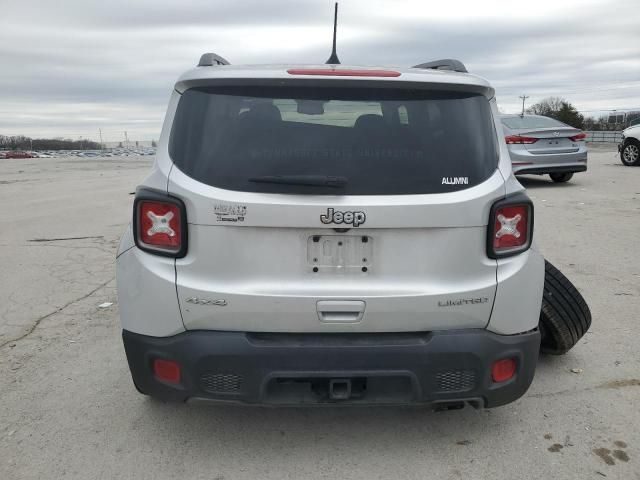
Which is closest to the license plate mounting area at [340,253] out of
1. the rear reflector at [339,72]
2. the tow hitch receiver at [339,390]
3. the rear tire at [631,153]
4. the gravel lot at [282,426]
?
the tow hitch receiver at [339,390]

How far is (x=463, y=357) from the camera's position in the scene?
2.50 metres

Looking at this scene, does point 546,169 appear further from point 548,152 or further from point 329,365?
point 329,365

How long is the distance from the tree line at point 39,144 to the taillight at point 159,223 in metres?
64.6

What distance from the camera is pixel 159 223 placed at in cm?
248

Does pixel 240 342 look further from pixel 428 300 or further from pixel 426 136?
pixel 426 136

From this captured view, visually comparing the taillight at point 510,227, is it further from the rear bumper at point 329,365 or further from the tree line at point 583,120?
the tree line at point 583,120

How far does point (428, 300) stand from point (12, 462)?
2.12 m

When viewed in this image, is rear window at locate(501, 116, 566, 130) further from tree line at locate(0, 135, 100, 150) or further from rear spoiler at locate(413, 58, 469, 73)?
tree line at locate(0, 135, 100, 150)

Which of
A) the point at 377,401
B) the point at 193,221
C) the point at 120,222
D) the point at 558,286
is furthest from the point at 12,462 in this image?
Result: the point at 120,222

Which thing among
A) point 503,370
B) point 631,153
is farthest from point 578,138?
point 503,370

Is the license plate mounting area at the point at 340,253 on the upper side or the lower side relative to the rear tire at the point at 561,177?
upper

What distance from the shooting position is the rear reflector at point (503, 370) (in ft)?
8.46

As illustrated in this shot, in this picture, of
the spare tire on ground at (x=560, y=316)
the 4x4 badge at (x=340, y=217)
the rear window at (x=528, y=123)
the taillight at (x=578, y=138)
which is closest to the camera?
the 4x4 badge at (x=340, y=217)

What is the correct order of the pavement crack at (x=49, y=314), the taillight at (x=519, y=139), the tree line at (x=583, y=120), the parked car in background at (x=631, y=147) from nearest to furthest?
the pavement crack at (x=49, y=314) → the taillight at (x=519, y=139) → the parked car in background at (x=631, y=147) → the tree line at (x=583, y=120)
